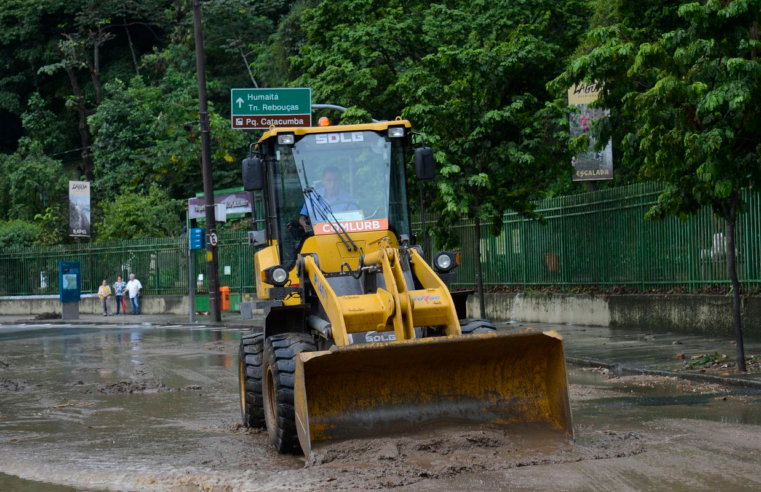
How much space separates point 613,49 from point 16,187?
151ft

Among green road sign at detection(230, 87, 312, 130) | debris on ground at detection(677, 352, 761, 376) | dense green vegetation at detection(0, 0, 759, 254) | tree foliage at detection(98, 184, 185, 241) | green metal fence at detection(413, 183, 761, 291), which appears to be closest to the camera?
dense green vegetation at detection(0, 0, 759, 254)

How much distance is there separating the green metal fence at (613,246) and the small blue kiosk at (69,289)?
17.2 meters

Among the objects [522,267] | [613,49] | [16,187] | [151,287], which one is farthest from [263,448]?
[16,187]

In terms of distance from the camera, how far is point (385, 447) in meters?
7.86

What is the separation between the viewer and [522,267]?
1001 inches

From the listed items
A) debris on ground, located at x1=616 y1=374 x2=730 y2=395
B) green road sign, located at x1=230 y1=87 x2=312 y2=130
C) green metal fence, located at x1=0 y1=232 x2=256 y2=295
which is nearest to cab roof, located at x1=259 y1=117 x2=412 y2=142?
debris on ground, located at x1=616 y1=374 x2=730 y2=395

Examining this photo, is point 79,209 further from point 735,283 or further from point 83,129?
point 735,283

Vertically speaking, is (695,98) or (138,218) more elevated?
(138,218)

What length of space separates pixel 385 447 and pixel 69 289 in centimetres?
3237

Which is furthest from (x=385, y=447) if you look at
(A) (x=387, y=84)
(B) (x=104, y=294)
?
(B) (x=104, y=294)

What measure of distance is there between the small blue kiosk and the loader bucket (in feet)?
104

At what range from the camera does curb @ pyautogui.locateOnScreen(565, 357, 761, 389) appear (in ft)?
39.9

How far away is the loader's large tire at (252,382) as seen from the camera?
32.5 feet

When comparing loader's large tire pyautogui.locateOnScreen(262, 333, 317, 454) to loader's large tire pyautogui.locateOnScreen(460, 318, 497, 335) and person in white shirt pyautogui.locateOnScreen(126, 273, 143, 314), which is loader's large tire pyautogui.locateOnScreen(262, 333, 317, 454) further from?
person in white shirt pyautogui.locateOnScreen(126, 273, 143, 314)
